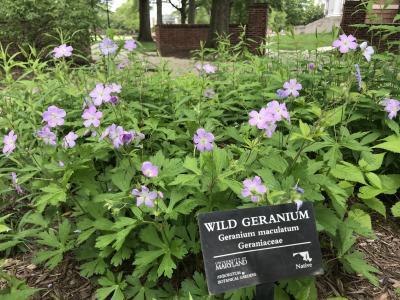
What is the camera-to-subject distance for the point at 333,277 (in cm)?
211

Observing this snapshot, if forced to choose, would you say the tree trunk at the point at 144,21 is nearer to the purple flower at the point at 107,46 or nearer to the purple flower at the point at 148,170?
the purple flower at the point at 107,46

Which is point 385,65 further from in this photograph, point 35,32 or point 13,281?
point 35,32

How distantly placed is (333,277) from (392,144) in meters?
0.93

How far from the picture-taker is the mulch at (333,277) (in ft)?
6.70

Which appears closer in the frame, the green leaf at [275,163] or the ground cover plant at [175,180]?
the ground cover plant at [175,180]

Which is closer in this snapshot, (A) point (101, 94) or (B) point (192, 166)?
(B) point (192, 166)

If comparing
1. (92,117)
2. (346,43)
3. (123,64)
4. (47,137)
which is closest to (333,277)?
(346,43)

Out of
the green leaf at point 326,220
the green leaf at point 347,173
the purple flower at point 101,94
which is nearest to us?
the green leaf at point 326,220

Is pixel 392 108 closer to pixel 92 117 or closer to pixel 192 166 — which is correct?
pixel 192 166

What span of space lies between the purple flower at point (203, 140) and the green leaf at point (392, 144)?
4.08 feet

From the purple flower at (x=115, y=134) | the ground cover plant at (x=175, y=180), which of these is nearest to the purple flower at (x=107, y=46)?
the ground cover plant at (x=175, y=180)

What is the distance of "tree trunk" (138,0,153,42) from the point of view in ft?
78.8

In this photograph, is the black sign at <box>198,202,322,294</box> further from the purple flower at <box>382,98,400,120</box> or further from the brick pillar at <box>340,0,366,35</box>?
the brick pillar at <box>340,0,366,35</box>

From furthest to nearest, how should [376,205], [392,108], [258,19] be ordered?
1. [258,19]
2. [376,205]
3. [392,108]
